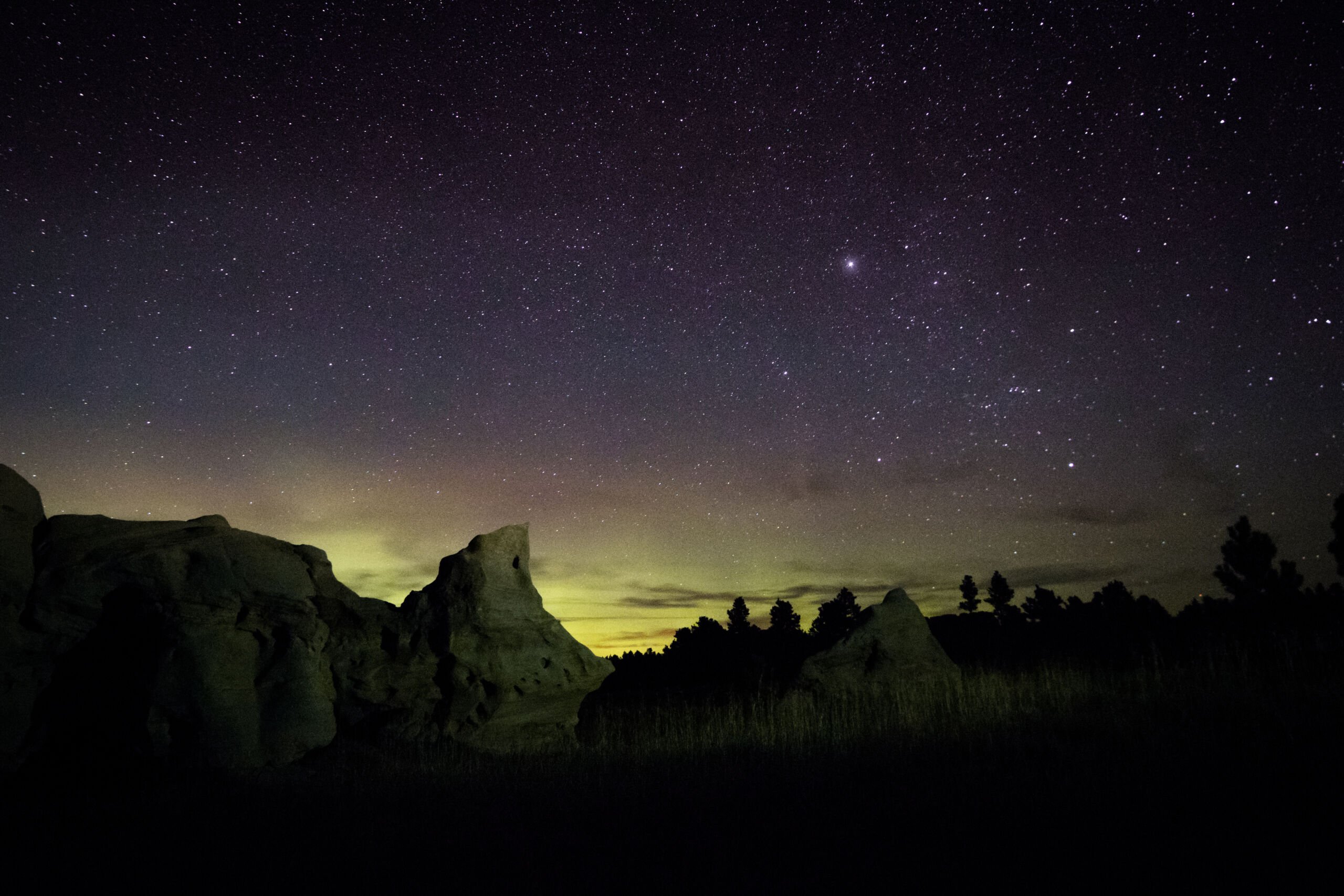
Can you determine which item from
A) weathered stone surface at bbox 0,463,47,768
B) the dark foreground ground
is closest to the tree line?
the dark foreground ground

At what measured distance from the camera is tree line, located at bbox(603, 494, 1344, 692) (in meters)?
21.1

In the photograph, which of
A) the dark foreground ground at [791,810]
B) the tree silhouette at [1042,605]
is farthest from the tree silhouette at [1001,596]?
the dark foreground ground at [791,810]

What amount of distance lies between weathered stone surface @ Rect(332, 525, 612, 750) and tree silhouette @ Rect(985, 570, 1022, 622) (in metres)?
80.1

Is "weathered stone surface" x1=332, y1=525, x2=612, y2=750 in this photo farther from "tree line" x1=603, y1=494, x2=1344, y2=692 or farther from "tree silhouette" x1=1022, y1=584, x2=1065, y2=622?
"tree silhouette" x1=1022, y1=584, x2=1065, y2=622

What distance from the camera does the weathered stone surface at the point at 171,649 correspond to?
10.6 metres

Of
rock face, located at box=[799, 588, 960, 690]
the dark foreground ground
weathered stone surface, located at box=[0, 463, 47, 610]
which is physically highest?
weathered stone surface, located at box=[0, 463, 47, 610]

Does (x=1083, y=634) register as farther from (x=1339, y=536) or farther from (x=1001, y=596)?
(x=1001, y=596)

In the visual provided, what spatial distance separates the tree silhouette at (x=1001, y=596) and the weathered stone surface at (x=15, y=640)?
87193 millimetres

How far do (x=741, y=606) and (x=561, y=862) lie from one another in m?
78.4

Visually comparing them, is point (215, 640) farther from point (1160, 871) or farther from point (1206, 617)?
point (1206, 617)

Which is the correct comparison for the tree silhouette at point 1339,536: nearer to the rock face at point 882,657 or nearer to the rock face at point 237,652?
the rock face at point 882,657

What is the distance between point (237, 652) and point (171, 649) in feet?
2.95

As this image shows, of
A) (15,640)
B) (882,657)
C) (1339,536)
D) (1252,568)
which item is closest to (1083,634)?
(1252,568)

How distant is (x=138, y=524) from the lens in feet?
40.5
